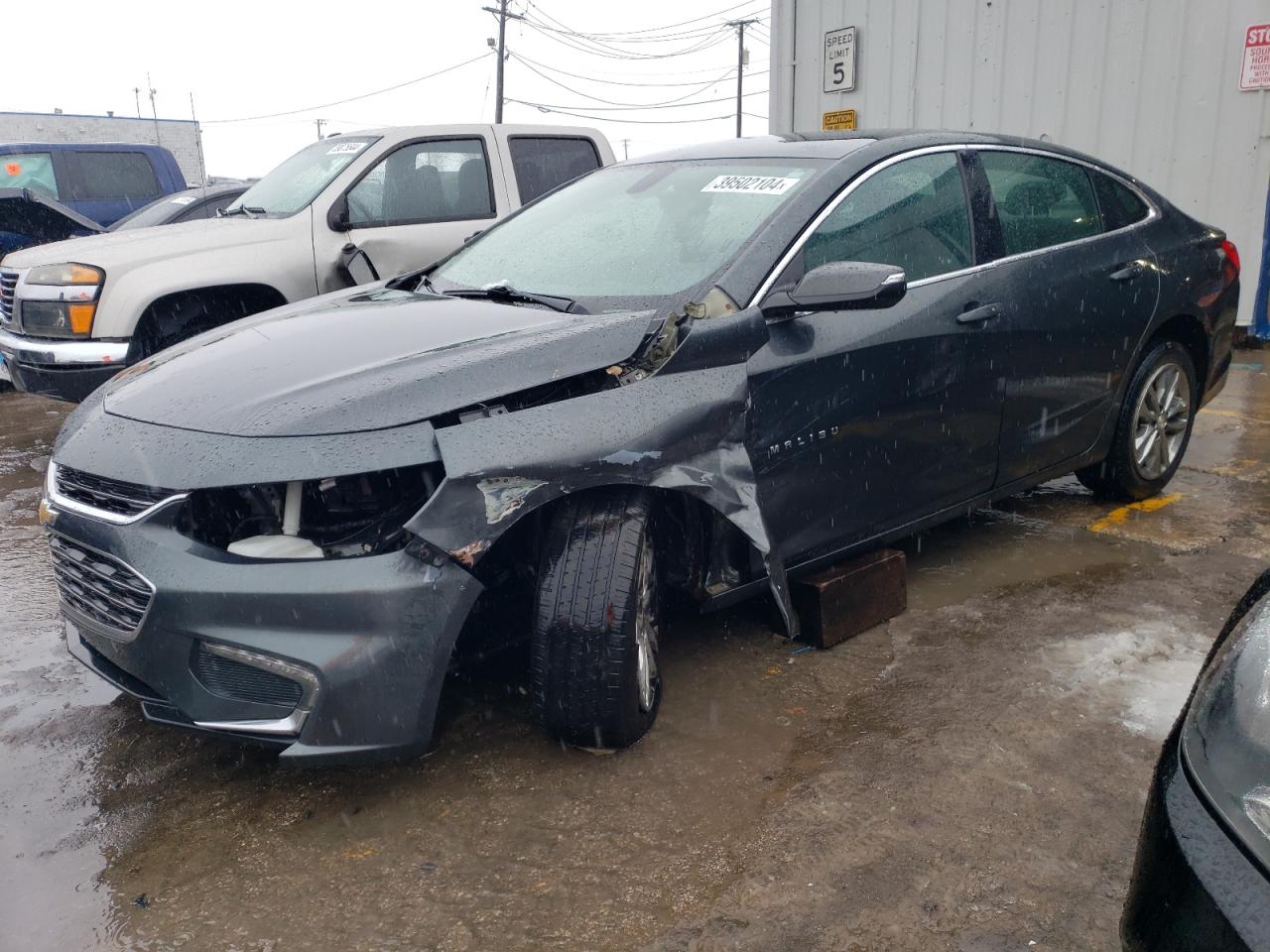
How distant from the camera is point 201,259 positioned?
5527 mm

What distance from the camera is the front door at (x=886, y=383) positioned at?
121 inches

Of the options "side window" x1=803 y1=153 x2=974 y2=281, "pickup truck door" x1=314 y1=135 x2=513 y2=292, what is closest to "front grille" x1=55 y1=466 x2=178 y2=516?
"side window" x1=803 y1=153 x2=974 y2=281

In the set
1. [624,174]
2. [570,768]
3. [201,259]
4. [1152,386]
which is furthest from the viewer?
[201,259]

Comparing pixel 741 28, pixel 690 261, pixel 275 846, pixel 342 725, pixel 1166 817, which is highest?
pixel 741 28

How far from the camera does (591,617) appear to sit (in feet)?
8.41

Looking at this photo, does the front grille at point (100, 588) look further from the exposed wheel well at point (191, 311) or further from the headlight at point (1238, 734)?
the exposed wheel well at point (191, 311)

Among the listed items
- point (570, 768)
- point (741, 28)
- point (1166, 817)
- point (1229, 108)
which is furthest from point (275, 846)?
point (741, 28)

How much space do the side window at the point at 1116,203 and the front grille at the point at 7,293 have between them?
588cm

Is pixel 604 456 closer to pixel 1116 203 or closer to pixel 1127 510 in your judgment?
pixel 1116 203

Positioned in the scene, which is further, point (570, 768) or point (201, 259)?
point (201, 259)

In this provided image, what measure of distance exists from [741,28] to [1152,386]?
4364 centimetres

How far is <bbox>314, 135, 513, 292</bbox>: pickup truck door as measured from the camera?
5984 millimetres

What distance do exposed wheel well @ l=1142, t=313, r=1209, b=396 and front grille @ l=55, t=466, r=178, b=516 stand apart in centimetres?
386

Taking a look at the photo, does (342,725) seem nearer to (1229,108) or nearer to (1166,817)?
(1166,817)
